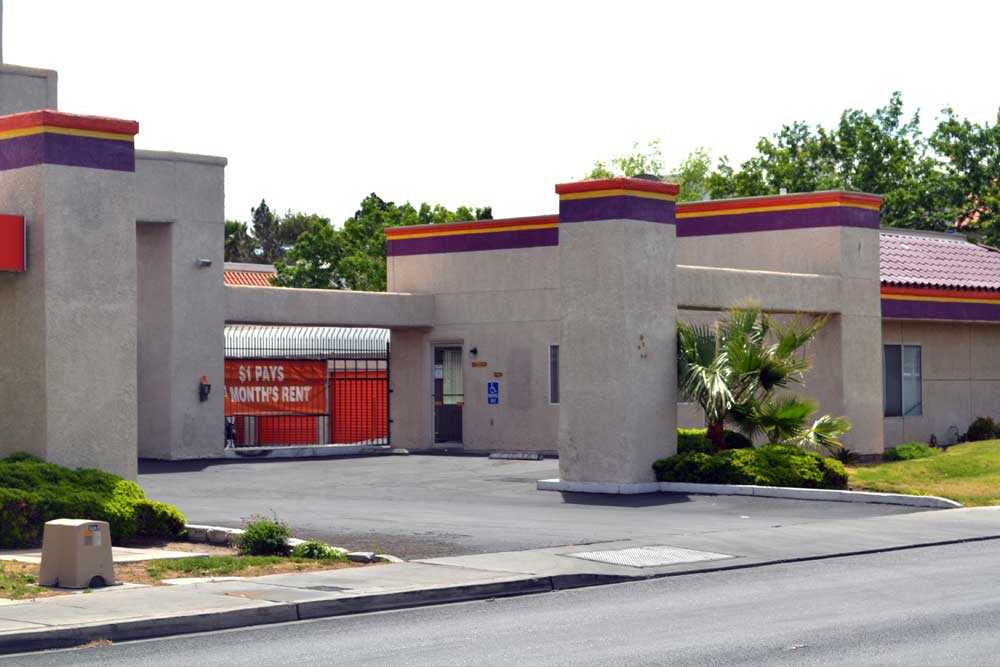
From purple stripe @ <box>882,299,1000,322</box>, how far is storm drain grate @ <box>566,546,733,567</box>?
16047 mm

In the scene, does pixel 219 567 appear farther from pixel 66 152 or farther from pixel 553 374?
pixel 553 374

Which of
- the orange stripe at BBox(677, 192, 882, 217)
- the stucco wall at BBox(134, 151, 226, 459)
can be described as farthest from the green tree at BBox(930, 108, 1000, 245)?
the stucco wall at BBox(134, 151, 226, 459)

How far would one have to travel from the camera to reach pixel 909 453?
3106 cm

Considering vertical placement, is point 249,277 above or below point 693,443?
above

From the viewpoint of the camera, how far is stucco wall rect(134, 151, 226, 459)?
3120 centimetres

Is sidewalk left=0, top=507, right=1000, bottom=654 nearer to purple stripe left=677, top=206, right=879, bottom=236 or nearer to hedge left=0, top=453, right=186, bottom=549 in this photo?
hedge left=0, top=453, right=186, bottom=549

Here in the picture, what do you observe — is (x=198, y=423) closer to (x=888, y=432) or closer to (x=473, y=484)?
(x=473, y=484)

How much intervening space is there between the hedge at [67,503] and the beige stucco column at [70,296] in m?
0.58

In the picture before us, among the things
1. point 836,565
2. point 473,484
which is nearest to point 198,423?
point 473,484

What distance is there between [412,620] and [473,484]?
13.8m

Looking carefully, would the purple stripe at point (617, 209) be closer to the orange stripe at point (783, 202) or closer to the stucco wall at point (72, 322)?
the orange stripe at point (783, 202)

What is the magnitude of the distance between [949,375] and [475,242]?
11.2m

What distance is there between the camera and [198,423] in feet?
104

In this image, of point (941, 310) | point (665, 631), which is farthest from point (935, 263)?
point (665, 631)
